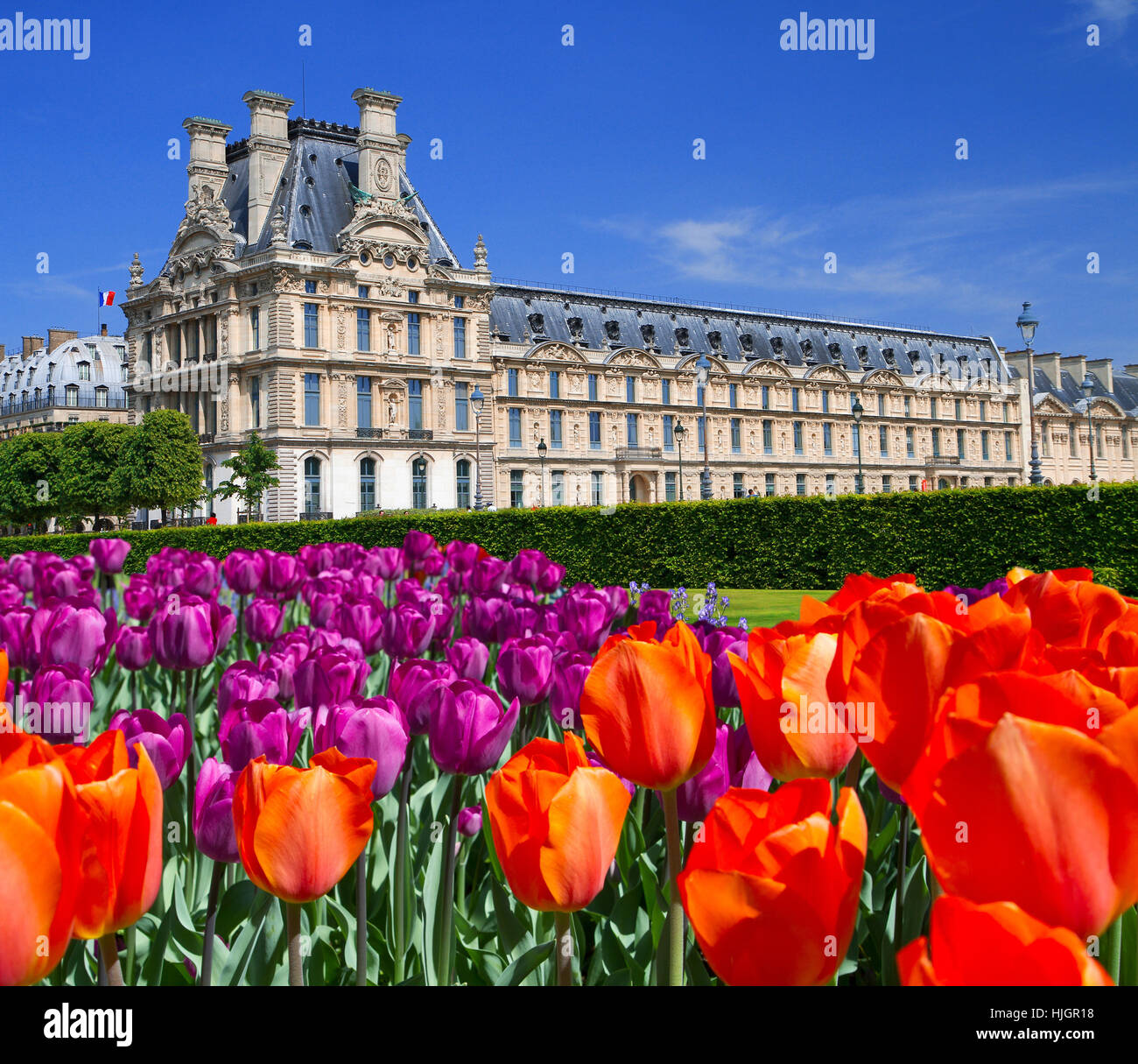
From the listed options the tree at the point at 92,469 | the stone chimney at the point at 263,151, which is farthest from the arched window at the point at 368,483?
the stone chimney at the point at 263,151

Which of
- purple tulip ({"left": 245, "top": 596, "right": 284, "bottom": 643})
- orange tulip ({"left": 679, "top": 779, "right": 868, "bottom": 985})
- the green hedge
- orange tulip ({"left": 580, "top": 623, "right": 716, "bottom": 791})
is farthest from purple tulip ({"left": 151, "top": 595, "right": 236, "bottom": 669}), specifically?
the green hedge

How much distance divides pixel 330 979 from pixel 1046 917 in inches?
48.2

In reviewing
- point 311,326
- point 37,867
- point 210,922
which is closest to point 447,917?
point 210,922

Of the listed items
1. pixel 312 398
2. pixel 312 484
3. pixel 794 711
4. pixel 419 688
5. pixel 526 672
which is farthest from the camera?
pixel 312 398

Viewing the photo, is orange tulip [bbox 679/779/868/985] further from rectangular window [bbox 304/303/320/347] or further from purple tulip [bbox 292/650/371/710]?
rectangular window [bbox 304/303/320/347]

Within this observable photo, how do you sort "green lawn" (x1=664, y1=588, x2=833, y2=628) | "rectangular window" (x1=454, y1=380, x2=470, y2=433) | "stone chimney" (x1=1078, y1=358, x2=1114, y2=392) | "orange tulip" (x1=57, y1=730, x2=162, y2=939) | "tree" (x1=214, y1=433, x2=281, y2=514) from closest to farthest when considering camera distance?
"orange tulip" (x1=57, y1=730, x2=162, y2=939) < "green lawn" (x1=664, y1=588, x2=833, y2=628) < "tree" (x1=214, y1=433, x2=281, y2=514) < "rectangular window" (x1=454, y1=380, x2=470, y2=433) < "stone chimney" (x1=1078, y1=358, x2=1114, y2=392)

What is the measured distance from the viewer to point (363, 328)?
4784 centimetres

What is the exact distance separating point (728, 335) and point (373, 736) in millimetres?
64484

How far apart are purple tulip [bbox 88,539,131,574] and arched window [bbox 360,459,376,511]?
139 feet

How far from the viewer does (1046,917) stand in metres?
0.74

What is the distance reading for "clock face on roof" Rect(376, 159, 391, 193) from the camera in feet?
159

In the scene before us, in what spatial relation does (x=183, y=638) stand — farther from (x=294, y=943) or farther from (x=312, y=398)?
(x=312, y=398)

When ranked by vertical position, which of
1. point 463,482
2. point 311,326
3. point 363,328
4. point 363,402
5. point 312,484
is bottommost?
point 312,484

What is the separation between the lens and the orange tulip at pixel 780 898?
0.78m
